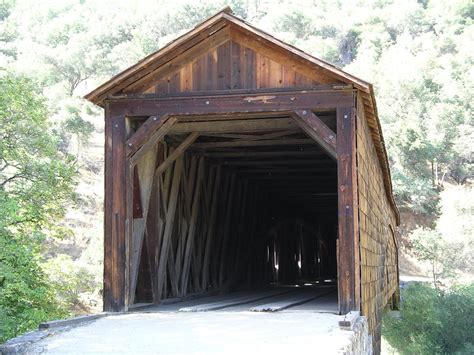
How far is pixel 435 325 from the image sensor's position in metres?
17.8

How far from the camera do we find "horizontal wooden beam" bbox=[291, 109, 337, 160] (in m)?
9.77

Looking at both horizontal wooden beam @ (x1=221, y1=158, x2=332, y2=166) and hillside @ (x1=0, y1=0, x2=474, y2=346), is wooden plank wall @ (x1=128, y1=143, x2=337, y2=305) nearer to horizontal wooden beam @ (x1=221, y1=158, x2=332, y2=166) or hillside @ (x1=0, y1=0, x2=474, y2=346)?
horizontal wooden beam @ (x1=221, y1=158, x2=332, y2=166)

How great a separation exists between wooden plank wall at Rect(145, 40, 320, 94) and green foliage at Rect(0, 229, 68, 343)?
156 inches

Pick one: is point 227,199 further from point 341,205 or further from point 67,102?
point 67,102

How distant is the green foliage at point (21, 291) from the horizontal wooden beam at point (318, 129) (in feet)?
17.6

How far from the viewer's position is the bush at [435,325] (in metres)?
17.2

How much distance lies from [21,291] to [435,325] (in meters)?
10.4

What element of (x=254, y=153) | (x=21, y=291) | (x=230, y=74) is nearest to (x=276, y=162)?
(x=254, y=153)

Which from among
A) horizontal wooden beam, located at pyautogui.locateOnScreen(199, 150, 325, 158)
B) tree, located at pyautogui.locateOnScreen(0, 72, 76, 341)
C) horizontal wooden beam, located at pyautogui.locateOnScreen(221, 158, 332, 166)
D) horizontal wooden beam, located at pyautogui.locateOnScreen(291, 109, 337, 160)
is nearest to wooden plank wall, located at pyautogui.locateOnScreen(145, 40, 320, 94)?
horizontal wooden beam, located at pyautogui.locateOnScreen(291, 109, 337, 160)

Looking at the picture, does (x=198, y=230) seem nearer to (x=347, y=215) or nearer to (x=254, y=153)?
(x=254, y=153)

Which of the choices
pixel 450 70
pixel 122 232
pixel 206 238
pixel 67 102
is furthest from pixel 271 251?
pixel 450 70

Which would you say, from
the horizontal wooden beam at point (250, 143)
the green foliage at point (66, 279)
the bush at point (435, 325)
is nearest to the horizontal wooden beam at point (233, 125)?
the horizontal wooden beam at point (250, 143)

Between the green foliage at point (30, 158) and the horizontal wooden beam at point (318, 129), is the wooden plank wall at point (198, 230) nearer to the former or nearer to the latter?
the horizontal wooden beam at point (318, 129)

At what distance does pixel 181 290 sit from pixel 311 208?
13891 mm
